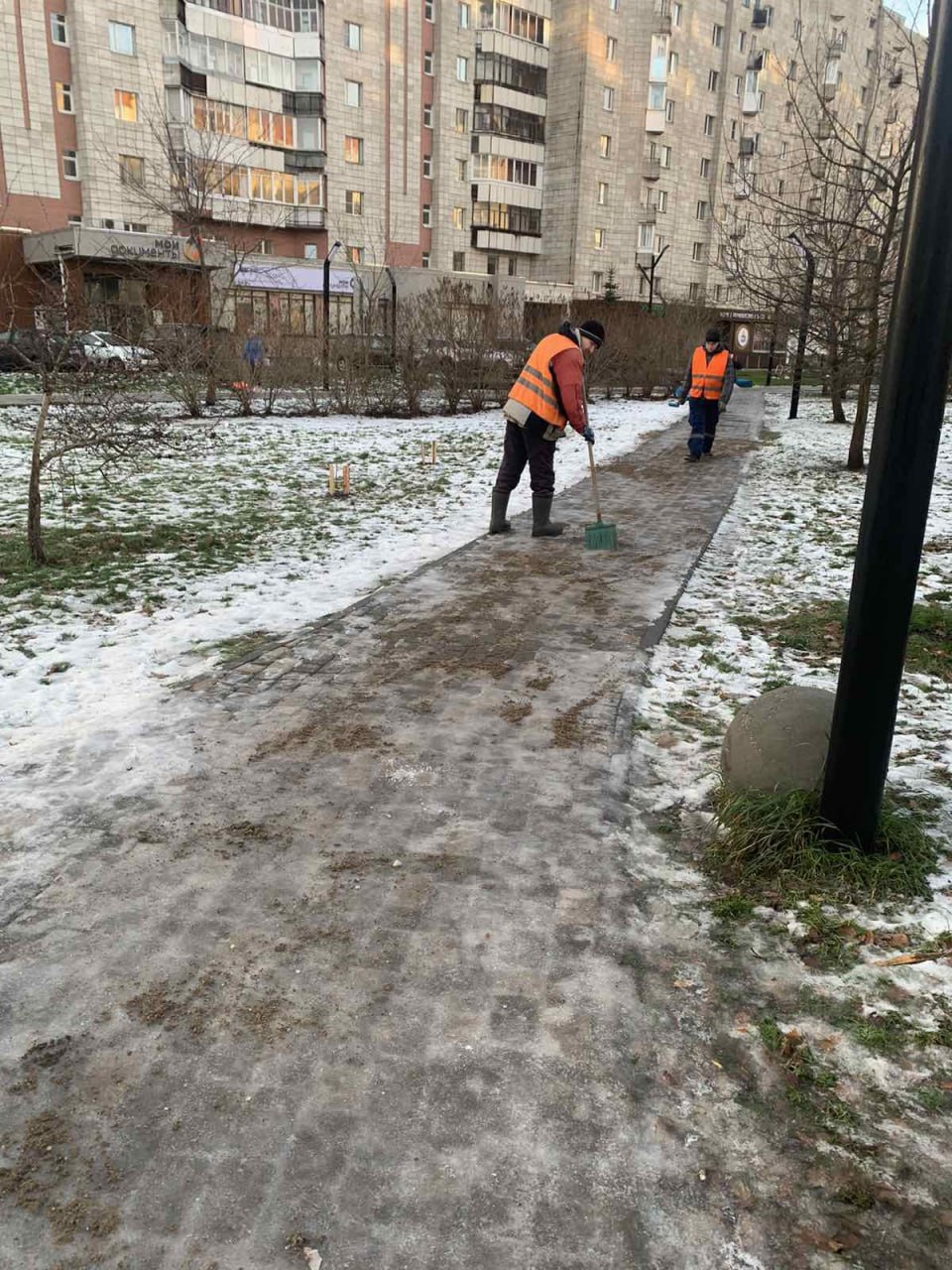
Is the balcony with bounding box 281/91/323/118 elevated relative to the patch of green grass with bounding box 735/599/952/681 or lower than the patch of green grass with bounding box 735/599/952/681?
elevated

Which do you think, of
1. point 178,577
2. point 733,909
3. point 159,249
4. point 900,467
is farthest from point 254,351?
point 159,249

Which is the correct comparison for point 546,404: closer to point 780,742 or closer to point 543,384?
point 543,384

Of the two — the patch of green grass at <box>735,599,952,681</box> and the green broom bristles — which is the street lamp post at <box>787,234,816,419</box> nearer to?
the green broom bristles

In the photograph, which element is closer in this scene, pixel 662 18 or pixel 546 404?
pixel 546 404

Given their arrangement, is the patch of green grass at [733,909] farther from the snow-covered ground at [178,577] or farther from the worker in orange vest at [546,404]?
the worker in orange vest at [546,404]

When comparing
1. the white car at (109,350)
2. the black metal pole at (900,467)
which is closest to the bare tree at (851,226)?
the white car at (109,350)

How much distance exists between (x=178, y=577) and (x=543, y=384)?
3474 mm

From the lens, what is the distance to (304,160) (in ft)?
144

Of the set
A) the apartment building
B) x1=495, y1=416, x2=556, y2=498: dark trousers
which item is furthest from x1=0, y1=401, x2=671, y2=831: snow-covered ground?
the apartment building

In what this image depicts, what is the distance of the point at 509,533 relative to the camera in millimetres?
8945

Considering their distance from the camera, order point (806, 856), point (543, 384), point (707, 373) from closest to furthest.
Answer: point (806, 856)
point (543, 384)
point (707, 373)

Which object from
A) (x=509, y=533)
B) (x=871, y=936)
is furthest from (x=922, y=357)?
(x=509, y=533)

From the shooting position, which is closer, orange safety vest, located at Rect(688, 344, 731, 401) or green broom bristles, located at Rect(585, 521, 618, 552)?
green broom bristles, located at Rect(585, 521, 618, 552)

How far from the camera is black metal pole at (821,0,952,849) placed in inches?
105
